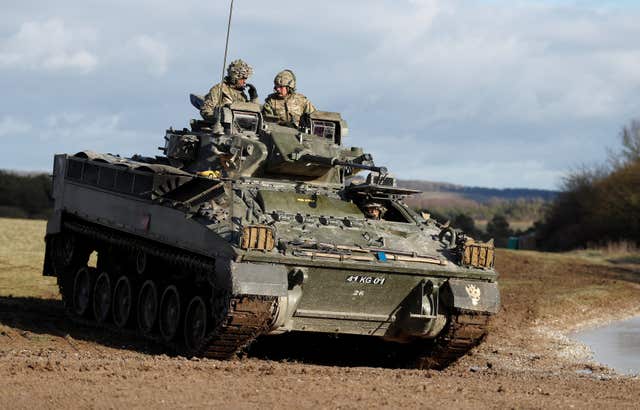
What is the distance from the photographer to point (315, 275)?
14.9 metres

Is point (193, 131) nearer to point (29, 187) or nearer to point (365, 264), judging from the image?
point (365, 264)

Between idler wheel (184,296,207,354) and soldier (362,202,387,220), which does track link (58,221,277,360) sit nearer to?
idler wheel (184,296,207,354)

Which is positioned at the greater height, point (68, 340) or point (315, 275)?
point (315, 275)

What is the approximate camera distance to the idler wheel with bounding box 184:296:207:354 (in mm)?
15766

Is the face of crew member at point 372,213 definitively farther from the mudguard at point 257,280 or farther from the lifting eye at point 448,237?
the mudguard at point 257,280

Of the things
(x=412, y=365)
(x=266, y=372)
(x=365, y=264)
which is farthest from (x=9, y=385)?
(x=412, y=365)

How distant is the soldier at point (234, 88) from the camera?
19062 millimetres

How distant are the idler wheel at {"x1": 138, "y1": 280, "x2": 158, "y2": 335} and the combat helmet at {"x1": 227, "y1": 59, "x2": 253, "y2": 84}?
3.70 metres

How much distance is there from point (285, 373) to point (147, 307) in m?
5.27

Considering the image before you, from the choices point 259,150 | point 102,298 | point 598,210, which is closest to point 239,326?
point 259,150

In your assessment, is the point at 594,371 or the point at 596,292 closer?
the point at 594,371

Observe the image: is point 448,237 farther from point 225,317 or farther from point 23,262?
point 23,262

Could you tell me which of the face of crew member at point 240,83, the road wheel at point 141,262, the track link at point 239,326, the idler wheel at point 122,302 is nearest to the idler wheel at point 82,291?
the idler wheel at point 122,302

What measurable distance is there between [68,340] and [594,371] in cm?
718
